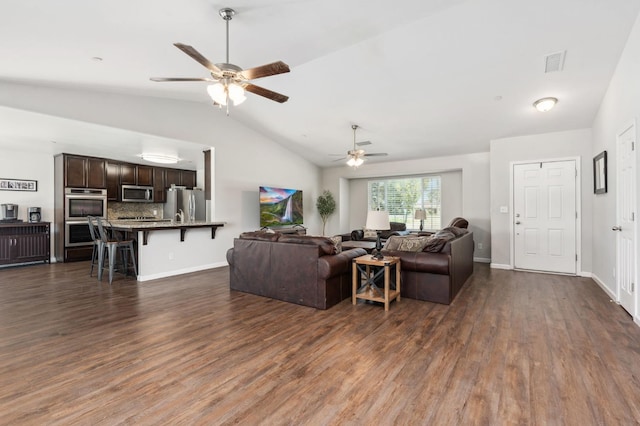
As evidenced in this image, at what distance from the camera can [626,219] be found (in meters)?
3.54

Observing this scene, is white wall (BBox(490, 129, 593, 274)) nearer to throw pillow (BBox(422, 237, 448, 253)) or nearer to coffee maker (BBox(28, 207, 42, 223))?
throw pillow (BBox(422, 237, 448, 253))

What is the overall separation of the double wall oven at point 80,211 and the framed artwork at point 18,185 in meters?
0.82

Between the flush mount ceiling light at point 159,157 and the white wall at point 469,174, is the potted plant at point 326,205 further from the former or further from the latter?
the flush mount ceiling light at point 159,157

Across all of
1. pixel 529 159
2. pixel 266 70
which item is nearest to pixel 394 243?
pixel 266 70

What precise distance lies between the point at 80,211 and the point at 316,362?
7219 millimetres

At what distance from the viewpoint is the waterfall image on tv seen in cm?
716

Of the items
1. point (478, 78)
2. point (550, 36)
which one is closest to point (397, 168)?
point (478, 78)

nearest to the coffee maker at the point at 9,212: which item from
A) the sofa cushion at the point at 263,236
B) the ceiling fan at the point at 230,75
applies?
the sofa cushion at the point at 263,236

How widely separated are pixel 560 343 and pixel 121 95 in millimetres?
6501

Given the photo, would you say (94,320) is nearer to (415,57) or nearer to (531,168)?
(415,57)

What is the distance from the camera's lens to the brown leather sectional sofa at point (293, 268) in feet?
12.1

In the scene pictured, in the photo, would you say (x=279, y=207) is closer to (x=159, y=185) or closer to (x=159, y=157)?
(x=159, y=157)

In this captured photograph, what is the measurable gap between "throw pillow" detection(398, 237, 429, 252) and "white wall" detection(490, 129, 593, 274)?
2941 mm

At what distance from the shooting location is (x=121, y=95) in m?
4.99
